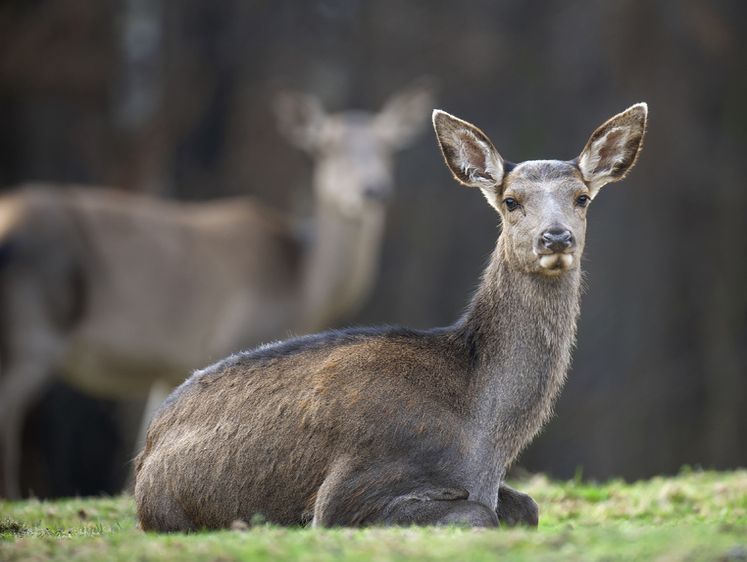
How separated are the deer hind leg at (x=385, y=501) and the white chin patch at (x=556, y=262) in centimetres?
147

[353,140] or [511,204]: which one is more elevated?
[353,140]

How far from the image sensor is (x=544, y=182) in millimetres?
5875

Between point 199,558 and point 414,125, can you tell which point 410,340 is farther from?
point 414,125

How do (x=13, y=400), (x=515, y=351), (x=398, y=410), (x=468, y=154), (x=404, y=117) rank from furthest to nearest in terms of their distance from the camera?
(x=404, y=117)
(x=13, y=400)
(x=468, y=154)
(x=515, y=351)
(x=398, y=410)

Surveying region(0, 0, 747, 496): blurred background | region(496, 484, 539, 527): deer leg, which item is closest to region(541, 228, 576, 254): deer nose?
region(496, 484, 539, 527): deer leg

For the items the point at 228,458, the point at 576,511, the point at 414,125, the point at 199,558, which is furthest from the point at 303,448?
Answer: the point at 414,125

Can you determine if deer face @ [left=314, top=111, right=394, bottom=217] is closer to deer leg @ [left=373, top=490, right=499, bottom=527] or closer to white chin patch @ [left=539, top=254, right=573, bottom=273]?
white chin patch @ [left=539, top=254, right=573, bottom=273]

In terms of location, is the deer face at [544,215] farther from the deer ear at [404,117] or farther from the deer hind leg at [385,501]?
the deer ear at [404,117]

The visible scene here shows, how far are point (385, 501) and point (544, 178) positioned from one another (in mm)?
2337

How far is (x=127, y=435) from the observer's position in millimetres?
15141

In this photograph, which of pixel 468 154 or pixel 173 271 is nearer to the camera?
pixel 468 154

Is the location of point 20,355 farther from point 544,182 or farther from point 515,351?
point 544,182

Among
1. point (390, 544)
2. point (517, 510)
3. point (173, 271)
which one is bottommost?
point (517, 510)

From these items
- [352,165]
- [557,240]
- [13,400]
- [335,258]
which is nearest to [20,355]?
[13,400]
